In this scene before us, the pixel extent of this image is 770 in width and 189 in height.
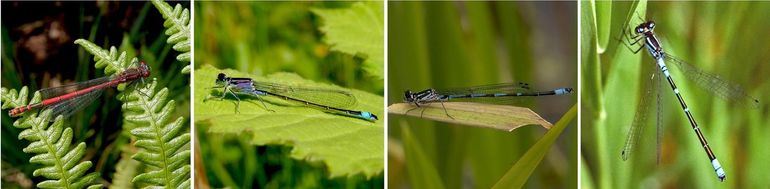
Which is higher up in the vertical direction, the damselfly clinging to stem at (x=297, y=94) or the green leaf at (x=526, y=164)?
the damselfly clinging to stem at (x=297, y=94)

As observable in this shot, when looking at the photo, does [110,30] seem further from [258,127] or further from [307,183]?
[307,183]

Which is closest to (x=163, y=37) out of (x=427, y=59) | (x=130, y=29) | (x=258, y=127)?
(x=130, y=29)

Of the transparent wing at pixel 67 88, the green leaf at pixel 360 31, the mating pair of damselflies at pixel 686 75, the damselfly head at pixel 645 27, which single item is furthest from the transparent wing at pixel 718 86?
the transparent wing at pixel 67 88

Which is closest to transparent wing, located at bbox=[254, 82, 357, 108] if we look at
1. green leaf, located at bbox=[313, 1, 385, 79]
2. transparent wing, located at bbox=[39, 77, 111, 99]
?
Result: green leaf, located at bbox=[313, 1, 385, 79]

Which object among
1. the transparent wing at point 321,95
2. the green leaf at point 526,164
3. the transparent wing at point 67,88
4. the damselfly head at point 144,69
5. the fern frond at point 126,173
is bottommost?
the green leaf at point 526,164

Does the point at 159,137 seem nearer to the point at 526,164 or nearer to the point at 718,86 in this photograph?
the point at 526,164

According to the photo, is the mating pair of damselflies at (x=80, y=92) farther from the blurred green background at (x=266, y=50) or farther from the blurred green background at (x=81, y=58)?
the blurred green background at (x=266, y=50)

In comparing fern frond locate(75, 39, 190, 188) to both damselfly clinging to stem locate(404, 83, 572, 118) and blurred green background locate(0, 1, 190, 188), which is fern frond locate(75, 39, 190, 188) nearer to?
blurred green background locate(0, 1, 190, 188)
